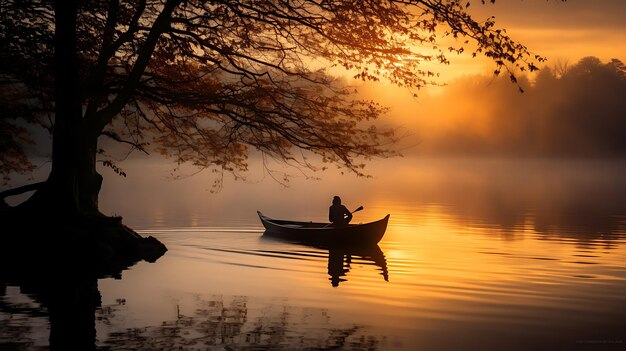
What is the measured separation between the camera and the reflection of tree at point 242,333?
13242 millimetres

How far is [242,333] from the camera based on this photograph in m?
14.2

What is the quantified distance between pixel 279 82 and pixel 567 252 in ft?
44.3

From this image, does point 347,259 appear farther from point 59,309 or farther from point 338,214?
point 59,309

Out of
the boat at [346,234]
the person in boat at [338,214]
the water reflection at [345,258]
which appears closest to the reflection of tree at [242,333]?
the water reflection at [345,258]

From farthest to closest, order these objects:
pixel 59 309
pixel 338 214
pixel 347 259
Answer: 1. pixel 338 214
2. pixel 347 259
3. pixel 59 309

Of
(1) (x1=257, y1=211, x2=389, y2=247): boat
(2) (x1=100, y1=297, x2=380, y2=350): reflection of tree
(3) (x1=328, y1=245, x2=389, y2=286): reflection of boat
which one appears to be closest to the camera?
(2) (x1=100, y1=297, x2=380, y2=350): reflection of tree

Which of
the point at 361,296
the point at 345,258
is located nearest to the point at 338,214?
the point at 345,258

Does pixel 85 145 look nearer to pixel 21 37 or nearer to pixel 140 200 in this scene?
pixel 21 37

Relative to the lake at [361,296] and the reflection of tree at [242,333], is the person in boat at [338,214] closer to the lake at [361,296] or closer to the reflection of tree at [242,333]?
the lake at [361,296]

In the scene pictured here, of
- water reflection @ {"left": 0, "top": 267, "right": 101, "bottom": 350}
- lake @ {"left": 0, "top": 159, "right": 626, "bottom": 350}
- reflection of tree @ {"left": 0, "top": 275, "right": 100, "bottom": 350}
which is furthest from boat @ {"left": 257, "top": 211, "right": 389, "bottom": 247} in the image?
reflection of tree @ {"left": 0, "top": 275, "right": 100, "bottom": 350}

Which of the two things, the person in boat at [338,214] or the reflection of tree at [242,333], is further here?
the person in boat at [338,214]

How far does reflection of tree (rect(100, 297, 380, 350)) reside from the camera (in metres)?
13.2

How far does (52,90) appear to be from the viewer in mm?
24312

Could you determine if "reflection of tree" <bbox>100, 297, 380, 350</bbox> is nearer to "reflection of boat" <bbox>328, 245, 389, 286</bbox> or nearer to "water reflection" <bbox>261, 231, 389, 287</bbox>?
"water reflection" <bbox>261, 231, 389, 287</bbox>
